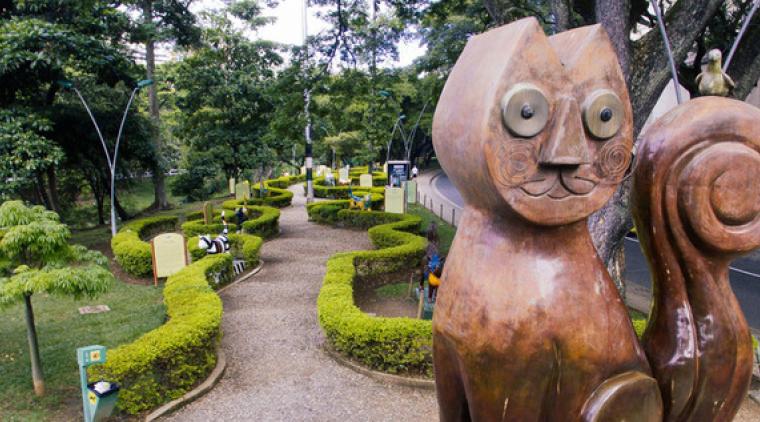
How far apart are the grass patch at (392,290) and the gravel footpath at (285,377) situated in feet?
4.43

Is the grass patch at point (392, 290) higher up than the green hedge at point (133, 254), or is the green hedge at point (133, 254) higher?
the green hedge at point (133, 254)

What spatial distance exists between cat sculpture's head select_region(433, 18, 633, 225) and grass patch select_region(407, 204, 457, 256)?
11259mm

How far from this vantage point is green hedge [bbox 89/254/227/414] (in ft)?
19.4

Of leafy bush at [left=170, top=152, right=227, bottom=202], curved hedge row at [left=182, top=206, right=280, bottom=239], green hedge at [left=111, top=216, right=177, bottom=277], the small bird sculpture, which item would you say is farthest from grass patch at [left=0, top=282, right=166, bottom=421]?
leafy bush at [left=170, top=152, right=227, bottom=202]

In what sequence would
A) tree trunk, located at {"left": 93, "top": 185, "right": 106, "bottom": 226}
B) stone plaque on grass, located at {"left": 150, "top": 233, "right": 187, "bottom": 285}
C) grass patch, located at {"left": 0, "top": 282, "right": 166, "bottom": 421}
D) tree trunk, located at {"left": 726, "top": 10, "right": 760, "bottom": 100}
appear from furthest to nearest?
tree trunk, located at {"left": 93, "top": 185, "right": 106, "bottom": 226} → stone plaque on grass, located at {"left": 150, "top": 233, "right": 187, "bottom": 285} → tree trunk, located at {"left": 726, "top": 10, "right": 760, "bottom": 100} → grass patch, located at {"left": 0, "top": 282, "right": 166, "bottom": 421}

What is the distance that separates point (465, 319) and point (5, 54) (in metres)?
13.5

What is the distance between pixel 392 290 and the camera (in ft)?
37.2

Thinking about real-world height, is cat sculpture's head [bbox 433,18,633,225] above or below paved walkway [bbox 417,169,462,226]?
above

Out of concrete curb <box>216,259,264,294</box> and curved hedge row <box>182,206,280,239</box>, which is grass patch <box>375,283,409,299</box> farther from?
curved hedge row <box>182,206,280,239</box>

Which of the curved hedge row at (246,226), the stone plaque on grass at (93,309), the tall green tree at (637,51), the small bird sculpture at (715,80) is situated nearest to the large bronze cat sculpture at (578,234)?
the small bird sculpture at (715,80)

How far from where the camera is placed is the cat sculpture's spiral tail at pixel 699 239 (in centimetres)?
232

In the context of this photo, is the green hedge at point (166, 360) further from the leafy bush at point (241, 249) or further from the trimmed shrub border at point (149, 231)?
the trimmed shrub border at point (149, 231)

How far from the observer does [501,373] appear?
244 centimetres

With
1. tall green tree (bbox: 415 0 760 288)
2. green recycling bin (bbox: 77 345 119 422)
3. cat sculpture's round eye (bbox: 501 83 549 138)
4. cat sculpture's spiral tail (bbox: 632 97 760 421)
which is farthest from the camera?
tall green tree (bbox: 415 0 760 288)
